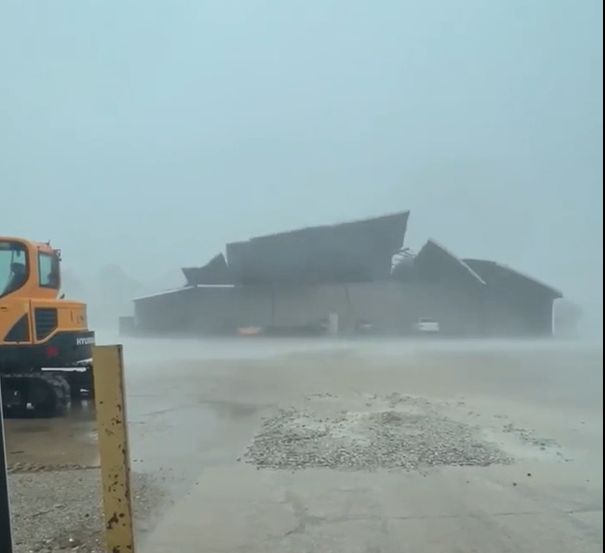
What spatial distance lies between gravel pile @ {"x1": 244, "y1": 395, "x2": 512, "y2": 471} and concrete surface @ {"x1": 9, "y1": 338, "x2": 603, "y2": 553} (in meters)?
0.13

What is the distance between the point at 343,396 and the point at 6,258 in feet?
13.6

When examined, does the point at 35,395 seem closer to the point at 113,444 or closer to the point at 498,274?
the point at 113,444

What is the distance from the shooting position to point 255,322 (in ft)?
14.4

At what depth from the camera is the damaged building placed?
3711 mm

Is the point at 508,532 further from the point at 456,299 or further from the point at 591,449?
the point at 456,299

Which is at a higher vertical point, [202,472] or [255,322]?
[255,322]

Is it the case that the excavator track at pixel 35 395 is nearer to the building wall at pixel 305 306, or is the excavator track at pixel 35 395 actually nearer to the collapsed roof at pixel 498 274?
the building wall at pixel 305 306

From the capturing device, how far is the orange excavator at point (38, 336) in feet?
14.9

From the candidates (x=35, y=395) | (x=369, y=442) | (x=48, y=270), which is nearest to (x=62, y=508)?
(x=369, y=442)

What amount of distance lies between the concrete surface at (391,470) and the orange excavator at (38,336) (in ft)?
2.82

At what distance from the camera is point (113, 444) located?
197cm

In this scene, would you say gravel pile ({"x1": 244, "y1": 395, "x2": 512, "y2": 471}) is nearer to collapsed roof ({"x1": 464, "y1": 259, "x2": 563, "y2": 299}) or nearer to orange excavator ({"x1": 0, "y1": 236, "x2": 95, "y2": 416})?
collapsed roof ({"x1": 464, "y1": 259, "x2": 563, "y2": 299})

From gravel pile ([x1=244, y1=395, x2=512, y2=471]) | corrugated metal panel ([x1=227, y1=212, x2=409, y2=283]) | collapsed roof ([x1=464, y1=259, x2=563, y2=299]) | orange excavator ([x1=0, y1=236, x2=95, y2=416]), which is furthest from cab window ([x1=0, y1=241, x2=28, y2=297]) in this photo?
collapsed roof ([x1=464, y1=259, x2=563, y2=299])

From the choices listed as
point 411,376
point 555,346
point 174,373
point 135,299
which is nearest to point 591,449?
point 555,346
